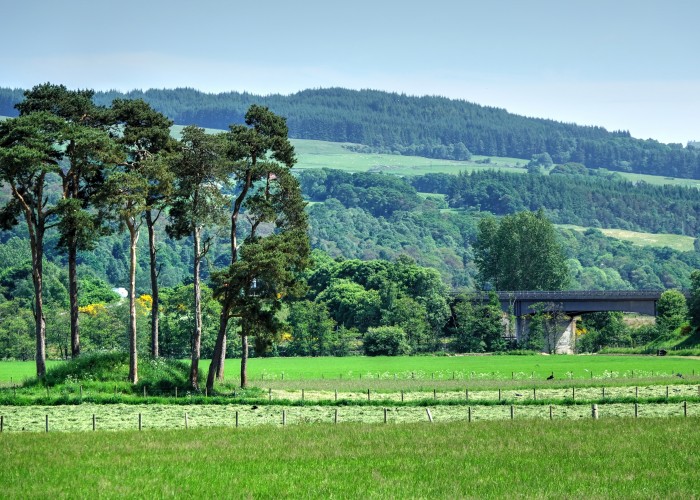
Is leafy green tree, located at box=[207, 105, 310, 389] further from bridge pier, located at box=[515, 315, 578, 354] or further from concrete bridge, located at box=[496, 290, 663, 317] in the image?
concrete bridge, located at box=[496, 290, 663, 317]

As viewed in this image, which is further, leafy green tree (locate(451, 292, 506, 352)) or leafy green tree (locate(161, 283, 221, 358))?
leafy green tree (locate(451, 292, 506, 352))

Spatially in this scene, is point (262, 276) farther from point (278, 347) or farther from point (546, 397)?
point (278, 347)

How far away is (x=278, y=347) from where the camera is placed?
16662 centimetres

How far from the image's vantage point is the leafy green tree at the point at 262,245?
267ft

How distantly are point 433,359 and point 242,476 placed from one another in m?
96.7

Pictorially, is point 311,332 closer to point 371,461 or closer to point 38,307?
point 38,307

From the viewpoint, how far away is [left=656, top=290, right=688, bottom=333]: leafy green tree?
16075cm

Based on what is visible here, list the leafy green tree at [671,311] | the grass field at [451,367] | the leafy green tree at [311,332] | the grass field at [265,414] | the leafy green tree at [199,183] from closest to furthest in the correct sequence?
the grass field at [265,414] → the leafy green tree at [199,183] → the grass field at [451,367] → the leafy green tree at [671,311] → the leafy green tree at [311,332]

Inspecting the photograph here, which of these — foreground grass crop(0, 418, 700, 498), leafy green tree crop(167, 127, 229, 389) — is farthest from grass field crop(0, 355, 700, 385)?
foreground grass crop(0, 418, 700, 498)

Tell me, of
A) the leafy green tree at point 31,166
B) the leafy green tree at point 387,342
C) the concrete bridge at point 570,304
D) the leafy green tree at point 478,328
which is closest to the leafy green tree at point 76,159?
the leafy green tree at point 31,166

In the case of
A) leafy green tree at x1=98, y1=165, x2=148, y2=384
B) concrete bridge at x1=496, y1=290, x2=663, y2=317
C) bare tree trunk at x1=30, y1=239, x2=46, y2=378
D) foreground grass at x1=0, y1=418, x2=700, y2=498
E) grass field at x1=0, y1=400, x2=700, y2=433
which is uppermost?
leafy green tree at x1=98, y1=165, x2=148, y2=384

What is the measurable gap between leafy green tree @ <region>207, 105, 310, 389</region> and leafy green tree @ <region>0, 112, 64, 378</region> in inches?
498

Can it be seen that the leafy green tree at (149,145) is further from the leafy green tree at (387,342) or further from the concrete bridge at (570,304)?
the concrete bridge at (570,304)

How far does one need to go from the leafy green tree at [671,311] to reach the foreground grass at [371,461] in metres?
95.9
